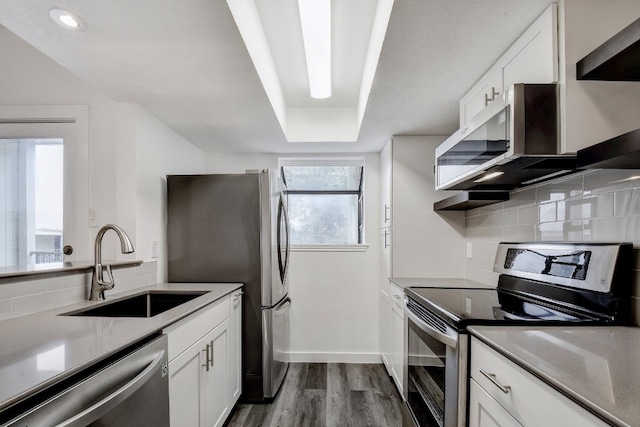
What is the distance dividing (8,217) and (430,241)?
3.07 meters

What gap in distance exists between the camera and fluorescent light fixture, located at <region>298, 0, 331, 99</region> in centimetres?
146

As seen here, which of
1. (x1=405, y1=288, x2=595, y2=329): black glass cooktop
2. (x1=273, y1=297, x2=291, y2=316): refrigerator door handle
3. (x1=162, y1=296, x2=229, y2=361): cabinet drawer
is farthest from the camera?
(x1=273, y1=297, x2=291, y2=316): refrigerator door handle

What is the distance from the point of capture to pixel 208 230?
2557 millimetres

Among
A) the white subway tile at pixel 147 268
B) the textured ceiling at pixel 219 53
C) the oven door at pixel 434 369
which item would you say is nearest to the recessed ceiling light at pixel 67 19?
A: the textured ceiling at pixel 219 53

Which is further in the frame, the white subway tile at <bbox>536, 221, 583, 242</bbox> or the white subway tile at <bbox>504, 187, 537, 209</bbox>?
the white subway tile at <bbox>504, 187, 537, 209</bbox>

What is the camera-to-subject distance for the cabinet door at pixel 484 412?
0.97 metres

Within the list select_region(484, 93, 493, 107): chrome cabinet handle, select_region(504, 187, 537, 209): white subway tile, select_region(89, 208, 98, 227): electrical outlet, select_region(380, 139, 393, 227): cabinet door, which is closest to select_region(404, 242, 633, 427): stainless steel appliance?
select_region(504, 187, 537, 209): white subway tile

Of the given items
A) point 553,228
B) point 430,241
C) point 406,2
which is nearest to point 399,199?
point 430,241

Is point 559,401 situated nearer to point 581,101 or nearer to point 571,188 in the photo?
point 581,101

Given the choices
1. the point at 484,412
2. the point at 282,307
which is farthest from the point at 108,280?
the point at 484,412

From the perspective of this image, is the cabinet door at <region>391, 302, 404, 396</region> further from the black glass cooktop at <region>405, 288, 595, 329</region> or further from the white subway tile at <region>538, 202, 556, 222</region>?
the white subway tile at <region>538, 202, 556, 222</region>

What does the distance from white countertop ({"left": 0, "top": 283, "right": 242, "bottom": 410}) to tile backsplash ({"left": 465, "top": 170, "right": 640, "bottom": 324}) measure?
1759mm

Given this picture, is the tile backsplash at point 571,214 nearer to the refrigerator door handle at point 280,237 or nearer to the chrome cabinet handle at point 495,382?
the chrome cabinet handle at point 495,382

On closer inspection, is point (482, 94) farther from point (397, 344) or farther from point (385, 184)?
point (397, 344)
